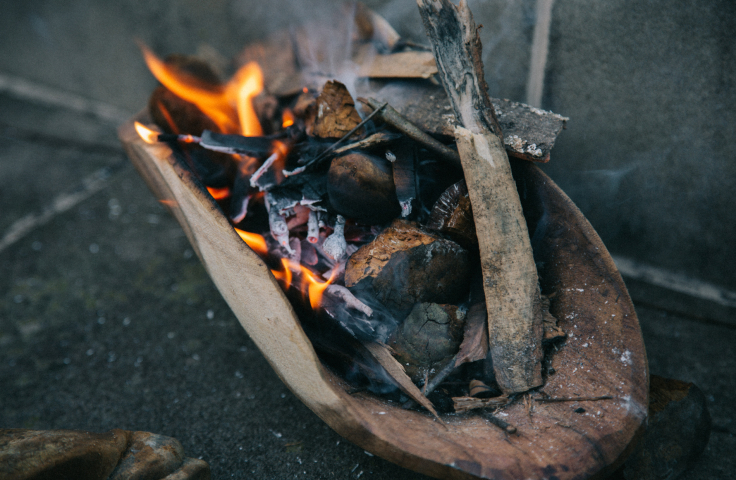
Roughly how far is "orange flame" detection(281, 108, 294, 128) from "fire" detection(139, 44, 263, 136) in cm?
14

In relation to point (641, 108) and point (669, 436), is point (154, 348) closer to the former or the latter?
point (669, 436)

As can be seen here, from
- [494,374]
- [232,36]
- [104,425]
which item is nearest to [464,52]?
[494,374]

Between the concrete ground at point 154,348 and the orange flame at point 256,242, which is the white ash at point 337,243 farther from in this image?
the concrete ground at point 154,348

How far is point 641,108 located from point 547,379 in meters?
1.43

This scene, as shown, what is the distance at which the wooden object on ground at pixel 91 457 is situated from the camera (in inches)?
43.9

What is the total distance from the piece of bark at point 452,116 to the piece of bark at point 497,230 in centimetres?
13

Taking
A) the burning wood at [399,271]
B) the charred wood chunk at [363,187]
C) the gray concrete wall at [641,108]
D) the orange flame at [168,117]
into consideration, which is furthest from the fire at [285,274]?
the gray concrete wall at [641,108]

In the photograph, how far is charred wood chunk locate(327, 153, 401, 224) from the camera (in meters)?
1.54

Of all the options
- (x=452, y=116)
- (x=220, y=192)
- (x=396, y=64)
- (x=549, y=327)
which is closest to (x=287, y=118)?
(x=220, y=192)

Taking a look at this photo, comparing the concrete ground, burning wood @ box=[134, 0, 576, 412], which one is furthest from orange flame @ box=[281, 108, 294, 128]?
the concrete ground

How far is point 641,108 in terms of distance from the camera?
1938mm

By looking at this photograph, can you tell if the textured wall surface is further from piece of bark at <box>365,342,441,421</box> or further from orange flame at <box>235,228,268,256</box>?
orange flame at <box>235,228,268,256</box>

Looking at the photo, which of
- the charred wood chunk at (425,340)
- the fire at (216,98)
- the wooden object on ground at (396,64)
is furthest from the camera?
the fire at (216,98)

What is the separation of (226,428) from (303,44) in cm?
212
